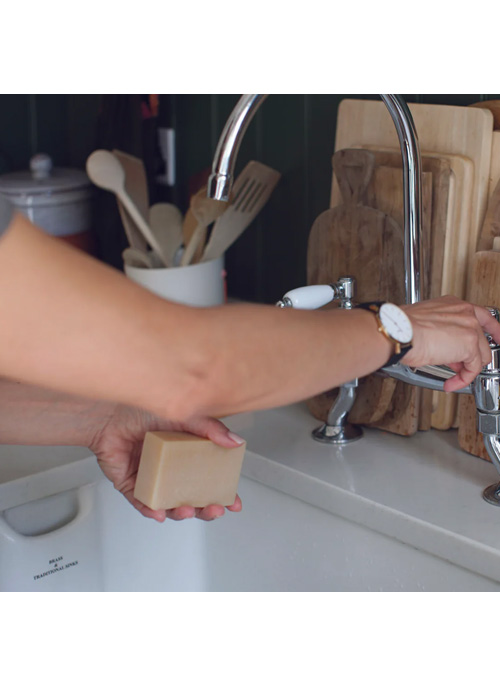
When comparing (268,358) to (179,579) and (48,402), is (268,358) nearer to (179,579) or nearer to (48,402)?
(48,402)

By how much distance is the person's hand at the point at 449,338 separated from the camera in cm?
81

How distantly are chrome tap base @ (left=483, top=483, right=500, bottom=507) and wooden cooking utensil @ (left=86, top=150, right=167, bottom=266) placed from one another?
0.66 m

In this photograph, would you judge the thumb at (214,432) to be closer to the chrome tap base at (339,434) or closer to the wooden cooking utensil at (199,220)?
the chrome tap base at (339,434)

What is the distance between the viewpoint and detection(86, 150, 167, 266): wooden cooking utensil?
1457mm

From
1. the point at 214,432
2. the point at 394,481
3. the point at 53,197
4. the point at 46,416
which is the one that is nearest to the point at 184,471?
the point at 214,432

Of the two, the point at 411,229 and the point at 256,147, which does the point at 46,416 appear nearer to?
the point at 411,229

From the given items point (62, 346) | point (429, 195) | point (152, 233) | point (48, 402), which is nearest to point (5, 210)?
point (62, 346)

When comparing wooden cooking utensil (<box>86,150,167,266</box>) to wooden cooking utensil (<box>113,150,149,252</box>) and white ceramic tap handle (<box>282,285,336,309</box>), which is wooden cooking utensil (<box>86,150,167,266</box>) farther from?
white ceramic tap handle (<box>282,285,336,309</box>)

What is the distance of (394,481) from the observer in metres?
1.11

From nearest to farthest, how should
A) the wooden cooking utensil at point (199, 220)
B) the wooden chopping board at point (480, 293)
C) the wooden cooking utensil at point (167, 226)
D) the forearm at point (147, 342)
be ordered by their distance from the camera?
1. the forearm at point (147, 342)
2. the wooden chopping board at point (480, 293)
3. the wooden cooking utensil at point (199, 220)
4. the wooden cooking utensil at point (167, 226)

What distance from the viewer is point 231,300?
1.65m

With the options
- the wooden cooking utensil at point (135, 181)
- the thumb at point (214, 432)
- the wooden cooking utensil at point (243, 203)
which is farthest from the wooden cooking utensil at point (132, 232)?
the thumb at point (214, 432)

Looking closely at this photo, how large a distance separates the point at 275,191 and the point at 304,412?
41 cm

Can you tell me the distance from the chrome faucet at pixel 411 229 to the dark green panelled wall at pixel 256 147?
0.24m
